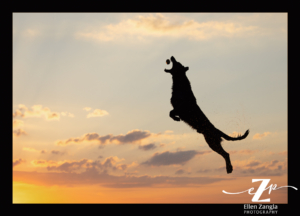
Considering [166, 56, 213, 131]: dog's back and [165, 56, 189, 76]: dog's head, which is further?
[165, 56, 189, 76]: dog's head

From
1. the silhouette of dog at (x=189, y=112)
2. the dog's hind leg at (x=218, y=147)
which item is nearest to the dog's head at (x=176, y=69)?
the silhouette of dog at (x=189, y=112)

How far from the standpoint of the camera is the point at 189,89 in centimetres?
2509

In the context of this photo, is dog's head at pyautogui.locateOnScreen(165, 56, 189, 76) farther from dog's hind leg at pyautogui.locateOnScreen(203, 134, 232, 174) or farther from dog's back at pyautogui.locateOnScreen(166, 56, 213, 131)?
dog's hind leg at pyautogui.locateOnScreen(203, 134, 232, 174)

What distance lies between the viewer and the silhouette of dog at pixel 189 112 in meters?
24.7

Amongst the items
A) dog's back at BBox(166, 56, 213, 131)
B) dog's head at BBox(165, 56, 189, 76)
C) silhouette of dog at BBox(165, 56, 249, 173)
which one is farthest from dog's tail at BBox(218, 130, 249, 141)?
dog's head at BBox(165, 56, 189, 76)

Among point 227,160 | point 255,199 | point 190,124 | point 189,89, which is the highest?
point 189,89

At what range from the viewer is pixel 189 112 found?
2478 centimetres

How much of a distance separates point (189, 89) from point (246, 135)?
13.1 feet

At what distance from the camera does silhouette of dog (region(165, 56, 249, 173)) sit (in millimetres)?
24667

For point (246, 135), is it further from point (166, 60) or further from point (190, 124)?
point (166, 60)

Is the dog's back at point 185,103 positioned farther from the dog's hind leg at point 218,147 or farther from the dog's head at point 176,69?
the dog's hind leg at point 218,147

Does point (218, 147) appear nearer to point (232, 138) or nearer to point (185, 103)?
point (232, 138)

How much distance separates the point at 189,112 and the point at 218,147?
2754 millimetres

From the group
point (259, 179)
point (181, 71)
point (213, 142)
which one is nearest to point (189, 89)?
point (181, 71)
